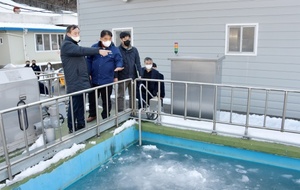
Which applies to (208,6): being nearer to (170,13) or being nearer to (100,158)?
(170,13)

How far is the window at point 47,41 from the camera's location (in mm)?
17125

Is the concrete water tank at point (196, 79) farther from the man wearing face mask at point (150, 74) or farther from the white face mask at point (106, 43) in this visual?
the white face mask at point (106, 43)

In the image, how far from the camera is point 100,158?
12.4 feet

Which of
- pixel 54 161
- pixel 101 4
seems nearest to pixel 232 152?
pixel 54 161

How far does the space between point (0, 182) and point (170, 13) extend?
198 inches

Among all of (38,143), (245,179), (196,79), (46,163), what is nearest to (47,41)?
(196,79)

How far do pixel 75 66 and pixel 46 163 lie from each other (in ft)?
4.19

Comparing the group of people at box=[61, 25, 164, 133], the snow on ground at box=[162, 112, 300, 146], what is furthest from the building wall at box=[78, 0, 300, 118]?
the group of people at box=[61, 25, 164, 133]

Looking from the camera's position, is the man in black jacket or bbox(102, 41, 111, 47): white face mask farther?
the man in black jacket

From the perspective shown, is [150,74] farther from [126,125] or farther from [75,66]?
[75,66]

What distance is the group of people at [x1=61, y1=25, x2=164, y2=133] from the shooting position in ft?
11.3

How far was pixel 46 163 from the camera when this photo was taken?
300 cm

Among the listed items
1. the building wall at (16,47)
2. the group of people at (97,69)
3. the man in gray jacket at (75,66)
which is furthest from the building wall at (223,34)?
the building wall at (16,47)

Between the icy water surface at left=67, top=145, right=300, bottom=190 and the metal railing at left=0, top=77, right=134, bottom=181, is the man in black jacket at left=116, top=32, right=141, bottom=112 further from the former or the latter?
the icy water surface at left=67, top=145, right=300, bottom=190
